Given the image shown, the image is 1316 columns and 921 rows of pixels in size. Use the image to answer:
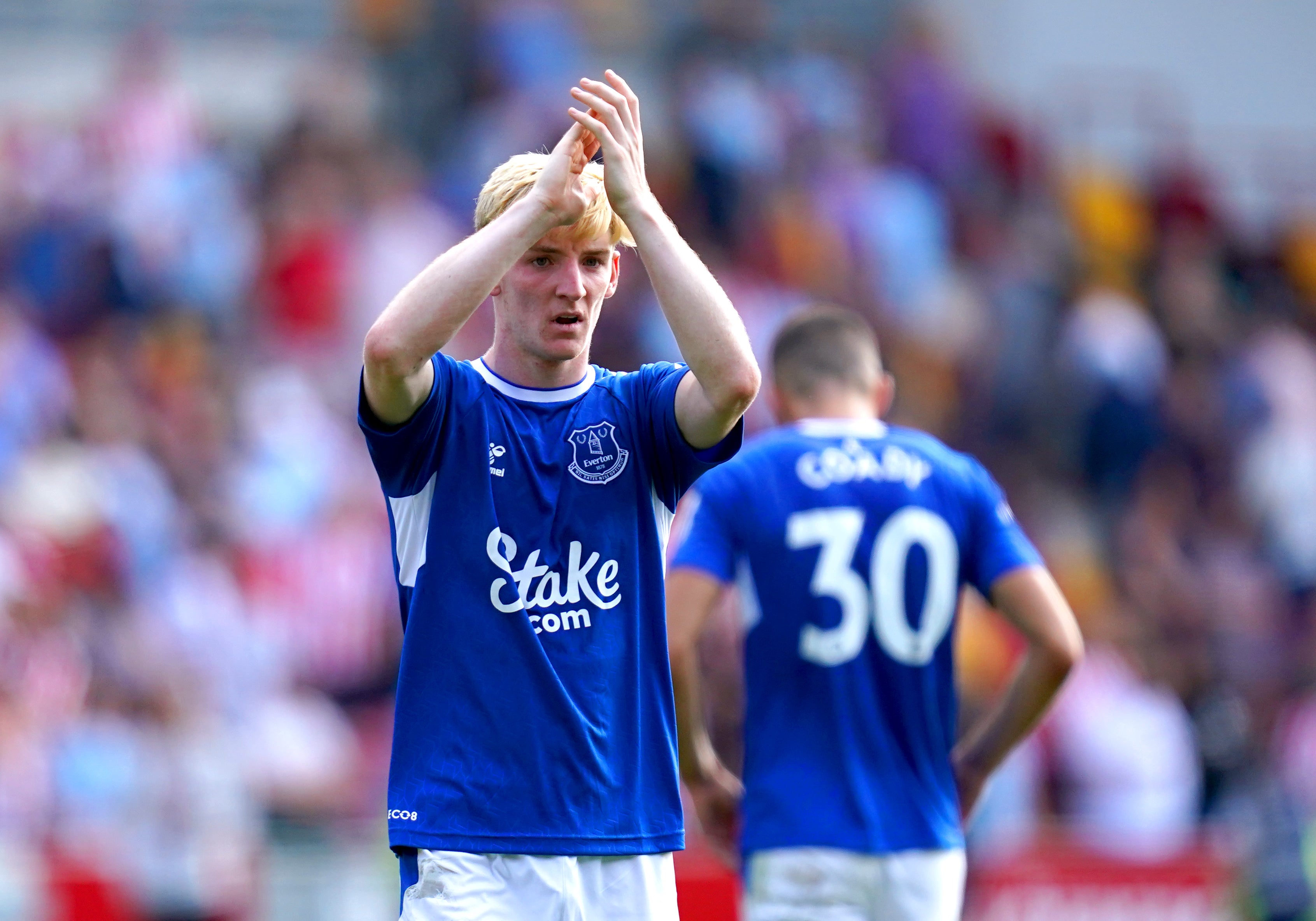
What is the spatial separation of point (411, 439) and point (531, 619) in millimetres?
463

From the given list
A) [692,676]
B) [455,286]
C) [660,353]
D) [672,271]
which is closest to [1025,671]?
[692,676]

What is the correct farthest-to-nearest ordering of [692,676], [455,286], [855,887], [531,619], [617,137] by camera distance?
[692,676] < [855,887] < [531,619] < [617,137] < [455,286]

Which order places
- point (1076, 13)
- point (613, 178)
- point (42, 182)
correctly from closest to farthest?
point (613, 178) < point (42, 182) < point (1076, 13)

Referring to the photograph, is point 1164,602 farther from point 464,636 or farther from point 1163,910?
point 464,636

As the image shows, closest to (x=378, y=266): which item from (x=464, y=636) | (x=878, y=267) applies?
(x=878, y=267)

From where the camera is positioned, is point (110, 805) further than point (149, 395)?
No

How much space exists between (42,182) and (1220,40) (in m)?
12.0

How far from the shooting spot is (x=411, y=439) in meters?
4.00

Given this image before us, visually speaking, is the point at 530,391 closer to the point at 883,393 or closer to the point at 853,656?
the point at 853,656

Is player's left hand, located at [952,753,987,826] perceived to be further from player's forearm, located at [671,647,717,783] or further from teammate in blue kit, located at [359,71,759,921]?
teammate in blue kit, located at [359,71,759,921]

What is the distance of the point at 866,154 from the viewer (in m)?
15.4

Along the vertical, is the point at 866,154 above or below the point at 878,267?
above

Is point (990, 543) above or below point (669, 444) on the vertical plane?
below

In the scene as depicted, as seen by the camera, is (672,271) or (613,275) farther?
(613,275)
